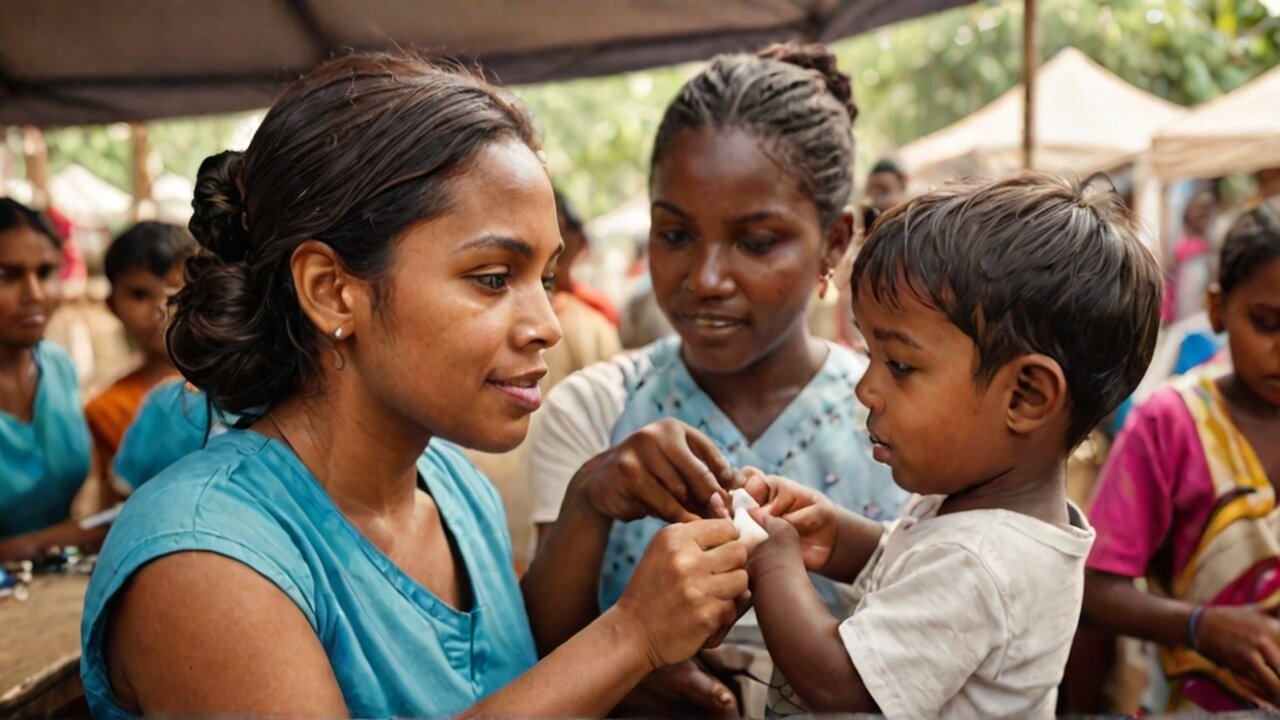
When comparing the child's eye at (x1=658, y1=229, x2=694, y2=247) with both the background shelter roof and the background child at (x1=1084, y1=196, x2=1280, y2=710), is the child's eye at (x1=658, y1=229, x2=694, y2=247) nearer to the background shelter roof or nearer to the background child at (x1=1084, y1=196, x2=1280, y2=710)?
the background child at (x1=1084, y1=196, x2=1280, y2=710)

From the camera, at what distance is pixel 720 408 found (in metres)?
2.37

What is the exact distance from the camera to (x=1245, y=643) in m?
2.32

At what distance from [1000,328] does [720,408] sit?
761 mm

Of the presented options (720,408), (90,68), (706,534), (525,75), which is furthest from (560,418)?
(90,68)

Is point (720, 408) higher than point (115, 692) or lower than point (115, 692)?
higher

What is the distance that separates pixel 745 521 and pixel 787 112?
0.95m

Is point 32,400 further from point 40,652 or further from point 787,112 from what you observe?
point 787,112

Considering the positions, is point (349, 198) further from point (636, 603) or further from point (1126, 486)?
point (1126, 486)

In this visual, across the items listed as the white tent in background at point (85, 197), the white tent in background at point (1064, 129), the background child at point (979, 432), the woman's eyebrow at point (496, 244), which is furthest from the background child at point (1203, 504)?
the white tent in background at point (85, 197)

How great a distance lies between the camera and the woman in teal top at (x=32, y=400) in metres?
3.77

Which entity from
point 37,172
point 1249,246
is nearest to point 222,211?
point 1249,246

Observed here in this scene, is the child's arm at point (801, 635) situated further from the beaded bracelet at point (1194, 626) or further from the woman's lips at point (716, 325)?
the beaded bracelet at point (1194, 626)

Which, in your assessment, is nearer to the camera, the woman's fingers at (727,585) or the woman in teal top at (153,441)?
the woman's fingers at (727,585)

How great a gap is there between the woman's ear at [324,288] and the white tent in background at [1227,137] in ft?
19.5
